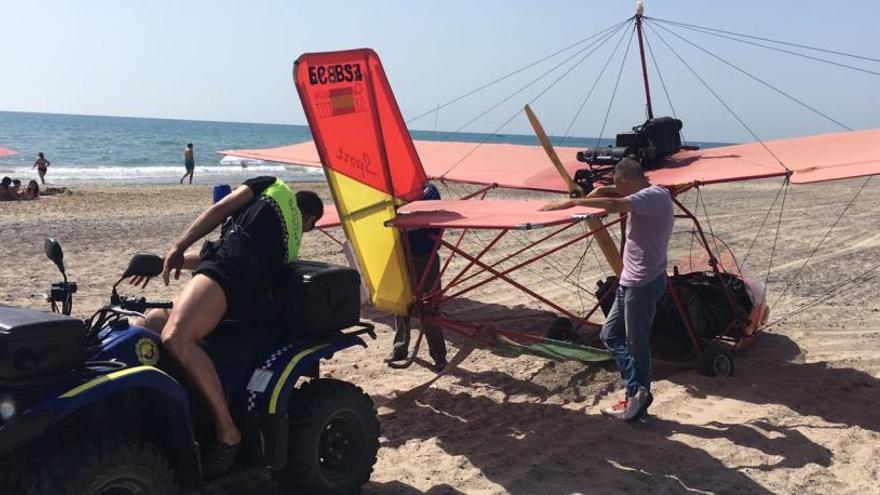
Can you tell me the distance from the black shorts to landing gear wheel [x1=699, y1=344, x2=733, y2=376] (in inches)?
160

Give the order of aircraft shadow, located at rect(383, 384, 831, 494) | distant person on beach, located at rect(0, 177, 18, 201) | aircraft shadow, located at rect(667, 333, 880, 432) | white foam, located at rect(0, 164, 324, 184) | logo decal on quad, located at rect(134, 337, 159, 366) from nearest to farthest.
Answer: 1. logo decal on quad, located at rect(134, 337, 159, 366)
2. aircraft shadow, located at rect(383, 384, 831, 494)
3. aircraft shadow, located at rect(667, 333, 880, 432)
4. distant person on beach, located at rect(0, 177, 18, 201)
5. white foam, located at rect(0, 164, 324, 184)

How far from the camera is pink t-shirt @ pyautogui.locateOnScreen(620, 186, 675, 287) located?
5.12 metres

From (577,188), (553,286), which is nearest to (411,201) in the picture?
(577,188)

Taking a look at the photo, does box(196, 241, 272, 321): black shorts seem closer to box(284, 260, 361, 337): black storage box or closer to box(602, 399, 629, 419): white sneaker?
box(284, 260, 361, 337): black storage box

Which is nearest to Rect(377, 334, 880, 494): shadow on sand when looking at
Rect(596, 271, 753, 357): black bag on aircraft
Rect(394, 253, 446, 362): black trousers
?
Rect(394, 253, 446, 362): black trousers

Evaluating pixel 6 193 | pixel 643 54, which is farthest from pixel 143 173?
pixel 643 54

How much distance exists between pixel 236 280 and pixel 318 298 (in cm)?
44

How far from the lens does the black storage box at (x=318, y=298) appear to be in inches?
151

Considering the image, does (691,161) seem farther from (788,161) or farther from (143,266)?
(143,266)

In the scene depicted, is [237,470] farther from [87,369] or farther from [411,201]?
[411,201]

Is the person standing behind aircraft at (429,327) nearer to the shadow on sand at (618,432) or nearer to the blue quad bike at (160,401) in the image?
the shadow on sand at (618,432)

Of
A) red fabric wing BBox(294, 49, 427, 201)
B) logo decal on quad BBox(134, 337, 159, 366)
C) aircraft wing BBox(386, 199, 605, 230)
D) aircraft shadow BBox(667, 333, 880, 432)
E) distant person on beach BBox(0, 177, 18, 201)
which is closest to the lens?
logo decal on quad BBox(134, 337, 159, 366)

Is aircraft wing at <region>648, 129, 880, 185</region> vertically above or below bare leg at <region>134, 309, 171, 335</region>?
above

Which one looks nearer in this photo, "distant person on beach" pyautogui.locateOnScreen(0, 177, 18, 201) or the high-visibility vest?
the high-visibility vest
